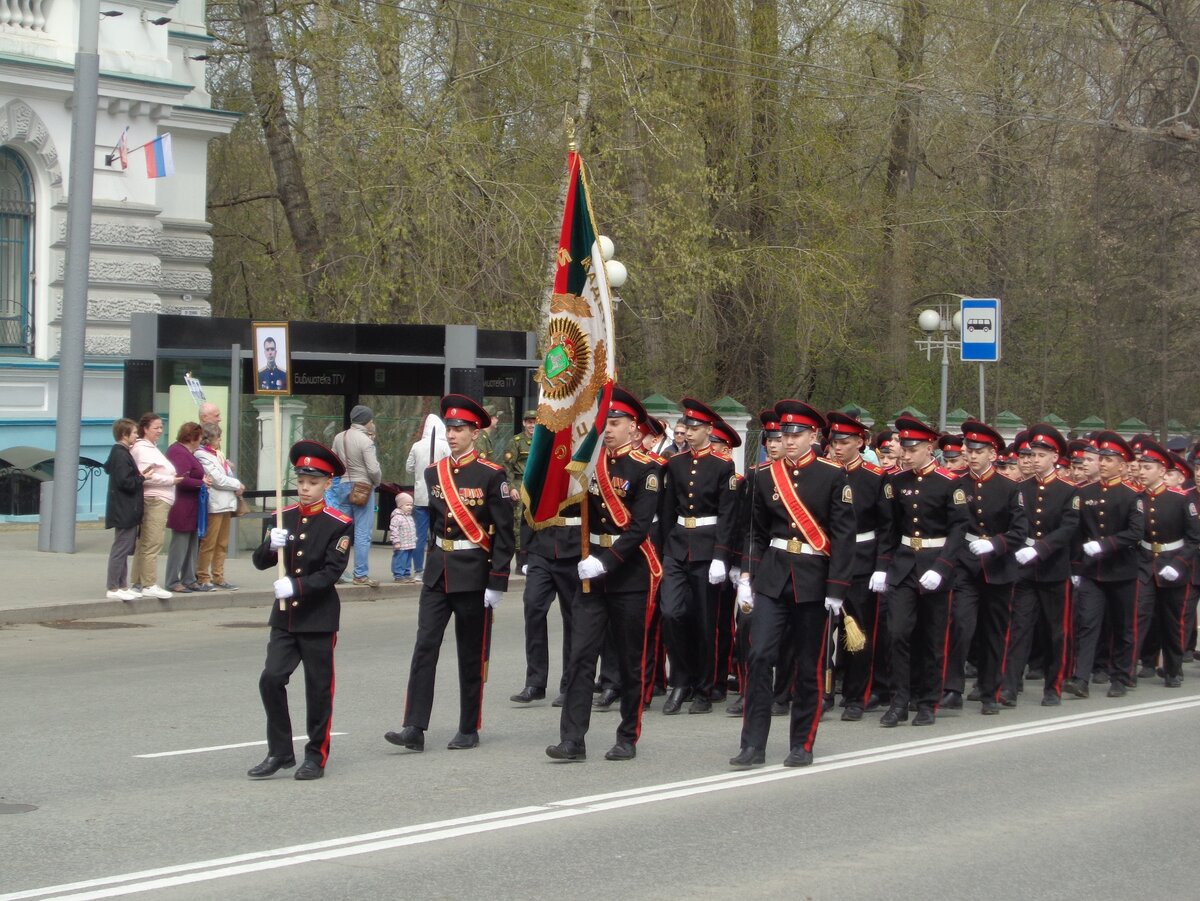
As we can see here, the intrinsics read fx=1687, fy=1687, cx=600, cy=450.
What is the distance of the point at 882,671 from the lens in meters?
11.5

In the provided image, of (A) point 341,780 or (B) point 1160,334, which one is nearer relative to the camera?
(A) point 341,780

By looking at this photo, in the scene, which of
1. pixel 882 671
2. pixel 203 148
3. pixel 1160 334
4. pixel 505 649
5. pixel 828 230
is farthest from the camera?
pixel 1160 334

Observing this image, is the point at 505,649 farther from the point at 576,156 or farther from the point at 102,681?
the point at 576,156

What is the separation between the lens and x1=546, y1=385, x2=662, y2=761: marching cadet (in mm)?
9266

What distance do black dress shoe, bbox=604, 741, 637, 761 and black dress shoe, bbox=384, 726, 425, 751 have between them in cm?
105

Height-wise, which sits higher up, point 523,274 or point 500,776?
point 523,274

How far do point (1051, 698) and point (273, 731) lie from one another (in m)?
6.06

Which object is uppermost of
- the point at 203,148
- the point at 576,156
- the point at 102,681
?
the point at 203,148

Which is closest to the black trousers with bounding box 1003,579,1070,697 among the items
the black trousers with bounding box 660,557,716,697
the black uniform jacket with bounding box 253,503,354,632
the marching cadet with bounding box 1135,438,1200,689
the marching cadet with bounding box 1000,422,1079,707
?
the marching cadet with bounding box 1000,422,1079,707

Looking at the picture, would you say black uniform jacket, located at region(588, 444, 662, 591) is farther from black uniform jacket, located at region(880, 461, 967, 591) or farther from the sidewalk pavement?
the sidewalk pavement

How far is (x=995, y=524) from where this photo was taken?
11797mm

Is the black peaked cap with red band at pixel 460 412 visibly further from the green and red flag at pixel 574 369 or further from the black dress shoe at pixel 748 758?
the black dress shoe at pixel 748 758

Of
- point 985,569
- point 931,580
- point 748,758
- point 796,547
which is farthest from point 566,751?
point 985,569

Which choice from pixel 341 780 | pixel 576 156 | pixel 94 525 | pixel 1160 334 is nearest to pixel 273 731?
pixel 341 780
